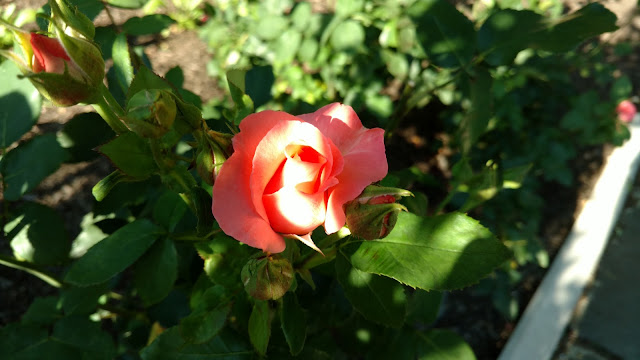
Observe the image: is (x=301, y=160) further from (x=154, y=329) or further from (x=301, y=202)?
(x=154, y=329)

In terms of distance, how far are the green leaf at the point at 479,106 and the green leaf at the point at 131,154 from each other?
0.56 meters

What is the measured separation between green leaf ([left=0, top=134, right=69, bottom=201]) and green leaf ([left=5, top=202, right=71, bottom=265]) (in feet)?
0.22

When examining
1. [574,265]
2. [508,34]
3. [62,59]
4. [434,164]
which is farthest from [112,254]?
[574,265]

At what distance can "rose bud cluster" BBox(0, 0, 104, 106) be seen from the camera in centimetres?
46

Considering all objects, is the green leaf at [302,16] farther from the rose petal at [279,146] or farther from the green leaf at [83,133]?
the rose petal at [279,146]

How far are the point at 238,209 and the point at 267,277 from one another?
98 mm

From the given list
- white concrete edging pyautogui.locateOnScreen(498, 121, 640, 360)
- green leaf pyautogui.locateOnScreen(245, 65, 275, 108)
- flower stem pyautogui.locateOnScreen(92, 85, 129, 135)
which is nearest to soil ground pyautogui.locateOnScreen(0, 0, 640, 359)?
white concrete edging pyautogui.locateOnScreen(498, 121, 640, 360)

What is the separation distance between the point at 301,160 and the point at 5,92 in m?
0.57

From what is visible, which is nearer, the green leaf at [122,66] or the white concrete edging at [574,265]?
the green leaf at [122,66]

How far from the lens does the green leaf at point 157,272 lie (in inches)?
28.0

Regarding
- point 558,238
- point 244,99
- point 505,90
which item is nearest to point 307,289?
point 244,99

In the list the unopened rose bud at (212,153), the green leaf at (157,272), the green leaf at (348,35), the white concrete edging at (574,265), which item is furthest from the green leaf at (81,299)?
the white concrete edging at (574,265)

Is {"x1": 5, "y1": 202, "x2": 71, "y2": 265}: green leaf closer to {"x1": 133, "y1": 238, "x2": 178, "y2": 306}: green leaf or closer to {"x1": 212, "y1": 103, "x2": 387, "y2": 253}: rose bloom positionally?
{"x1": 133, "y1": 238, "x2": 178, "y2": 306}: green leaf

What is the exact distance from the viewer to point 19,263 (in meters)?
0.78
